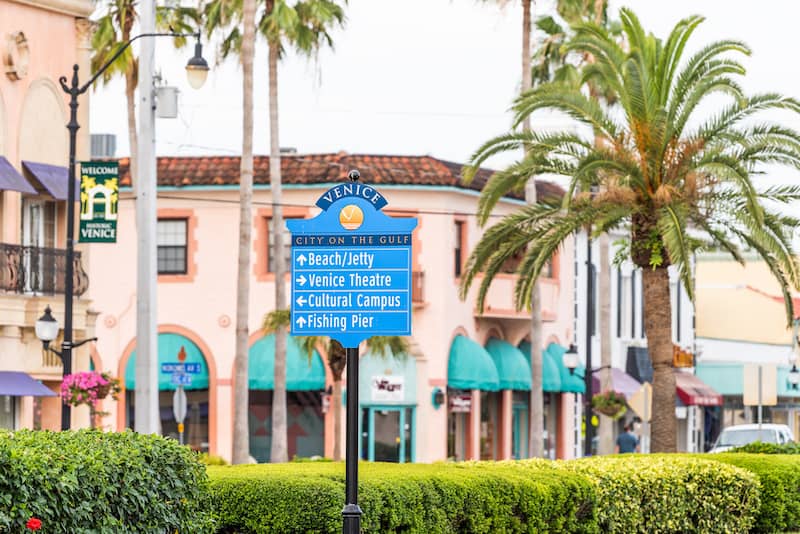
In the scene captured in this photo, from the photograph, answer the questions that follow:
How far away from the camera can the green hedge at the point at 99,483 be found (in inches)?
426

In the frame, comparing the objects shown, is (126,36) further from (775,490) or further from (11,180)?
(775,490)

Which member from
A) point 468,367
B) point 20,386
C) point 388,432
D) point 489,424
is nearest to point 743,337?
point 489,424

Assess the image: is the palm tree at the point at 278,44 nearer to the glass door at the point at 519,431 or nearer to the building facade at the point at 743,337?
the glass door at the point at 519,431

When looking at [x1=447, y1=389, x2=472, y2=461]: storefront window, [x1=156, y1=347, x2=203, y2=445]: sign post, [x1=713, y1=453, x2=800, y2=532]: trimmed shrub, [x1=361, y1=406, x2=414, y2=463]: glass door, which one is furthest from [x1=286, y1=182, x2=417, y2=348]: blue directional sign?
[x1=447, y1=389, x2=472, y2=461]: storefront window

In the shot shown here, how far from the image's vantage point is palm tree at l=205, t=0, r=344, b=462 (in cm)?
4169

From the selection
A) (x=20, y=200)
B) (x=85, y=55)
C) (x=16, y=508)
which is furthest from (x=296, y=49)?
(x=16, y=508)

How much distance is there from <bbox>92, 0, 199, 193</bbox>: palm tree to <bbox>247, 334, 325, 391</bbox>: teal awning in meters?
6.63

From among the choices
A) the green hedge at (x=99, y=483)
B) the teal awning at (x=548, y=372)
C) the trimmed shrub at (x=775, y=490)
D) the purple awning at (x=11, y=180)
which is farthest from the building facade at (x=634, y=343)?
the green hedge at (x=99, y=483)

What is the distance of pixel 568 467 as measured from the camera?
63.5 feet

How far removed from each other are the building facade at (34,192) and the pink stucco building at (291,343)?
13233 millimetres

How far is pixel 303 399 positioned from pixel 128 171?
9.13 metres

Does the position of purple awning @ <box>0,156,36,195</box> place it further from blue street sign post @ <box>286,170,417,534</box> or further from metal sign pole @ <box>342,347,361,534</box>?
metal sign pole @ <box>342,347,361,534</box>

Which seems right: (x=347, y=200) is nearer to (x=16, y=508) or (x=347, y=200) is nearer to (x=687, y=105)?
(x=16, y=508)

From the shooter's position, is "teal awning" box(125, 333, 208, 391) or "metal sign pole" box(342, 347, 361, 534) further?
"teal awning" box(125, 333, 208, 391)
